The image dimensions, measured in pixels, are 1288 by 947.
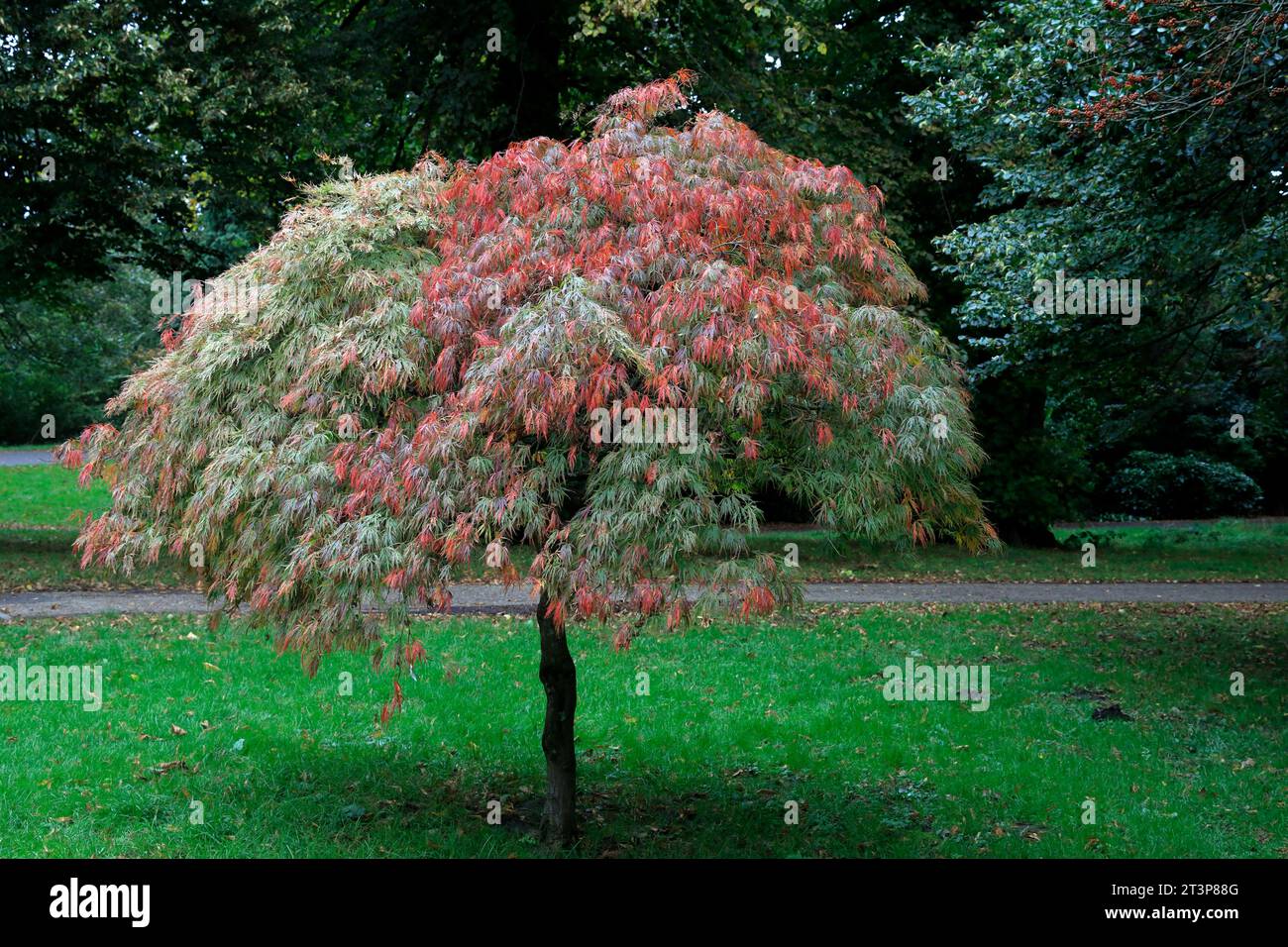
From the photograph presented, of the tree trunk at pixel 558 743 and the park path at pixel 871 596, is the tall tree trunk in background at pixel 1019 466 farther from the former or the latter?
the tree trunk at pixel 558 743

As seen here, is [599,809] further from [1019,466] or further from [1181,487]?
[1181,487]

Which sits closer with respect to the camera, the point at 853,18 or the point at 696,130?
the point at 696,130

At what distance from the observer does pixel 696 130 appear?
21.1 ft

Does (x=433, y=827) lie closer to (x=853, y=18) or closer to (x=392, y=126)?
(x=392, y=126)

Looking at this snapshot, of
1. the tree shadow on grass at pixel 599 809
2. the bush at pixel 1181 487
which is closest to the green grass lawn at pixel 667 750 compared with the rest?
the tree shadow on grass at pixel 599 809

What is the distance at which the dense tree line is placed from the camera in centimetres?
940

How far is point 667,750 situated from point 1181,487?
79.1 feet

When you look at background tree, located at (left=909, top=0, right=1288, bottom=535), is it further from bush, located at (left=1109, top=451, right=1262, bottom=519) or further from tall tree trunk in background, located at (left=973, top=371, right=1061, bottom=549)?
bush, located at (left=1109, top=451, right=1262, bottom=519)

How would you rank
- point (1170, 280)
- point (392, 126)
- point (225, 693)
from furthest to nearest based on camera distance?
1. point (392, 126)
2. point (1170, 280)
3. point (225, 693)

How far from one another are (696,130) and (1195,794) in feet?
17.8

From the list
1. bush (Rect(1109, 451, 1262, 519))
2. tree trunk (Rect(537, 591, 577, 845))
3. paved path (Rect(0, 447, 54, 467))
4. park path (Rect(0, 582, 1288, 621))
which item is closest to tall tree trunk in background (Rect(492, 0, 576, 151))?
park path (Rect(0, 582, 1288, 621))

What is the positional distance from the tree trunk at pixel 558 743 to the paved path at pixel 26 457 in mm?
26507

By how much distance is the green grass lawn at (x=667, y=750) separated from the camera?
7.06 metres
